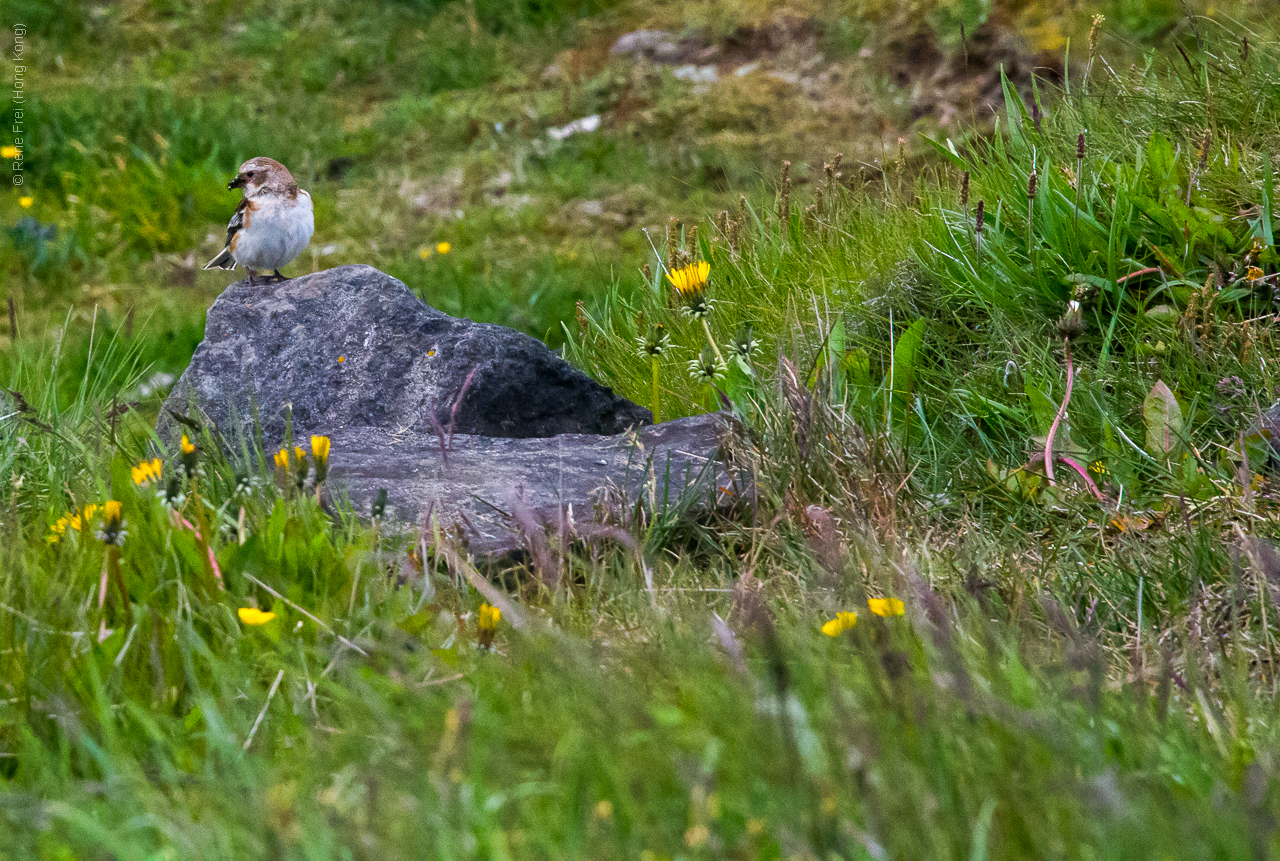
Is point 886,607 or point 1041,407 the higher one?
point 886,607

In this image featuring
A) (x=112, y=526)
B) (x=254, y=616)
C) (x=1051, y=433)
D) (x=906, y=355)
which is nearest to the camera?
(x=254, y=616)

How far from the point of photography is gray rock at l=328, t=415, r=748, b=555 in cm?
280

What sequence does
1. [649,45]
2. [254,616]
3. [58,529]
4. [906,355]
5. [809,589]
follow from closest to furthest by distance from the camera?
[254,616]
[809,589]
[58,529]
[906,355]
[649,45]

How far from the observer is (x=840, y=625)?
188cm

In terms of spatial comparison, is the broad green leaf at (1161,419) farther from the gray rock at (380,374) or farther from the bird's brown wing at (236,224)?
the bird's brown wing at (236,224)

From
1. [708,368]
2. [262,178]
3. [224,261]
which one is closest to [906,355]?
[708,368]

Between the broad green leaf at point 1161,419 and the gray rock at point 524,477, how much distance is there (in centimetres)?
105

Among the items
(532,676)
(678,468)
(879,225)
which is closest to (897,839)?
(532,676)

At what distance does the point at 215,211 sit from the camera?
801 centimetres

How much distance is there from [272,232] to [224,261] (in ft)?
1.89

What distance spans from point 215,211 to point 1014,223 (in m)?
6.02

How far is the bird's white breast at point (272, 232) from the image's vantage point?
4.20m

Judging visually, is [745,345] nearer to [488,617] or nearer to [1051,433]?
[1051,433]

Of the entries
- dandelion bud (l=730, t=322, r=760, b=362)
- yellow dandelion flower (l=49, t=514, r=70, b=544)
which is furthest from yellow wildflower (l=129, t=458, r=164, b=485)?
dandelion bud (l=730, t=322, r=760, b=362)
